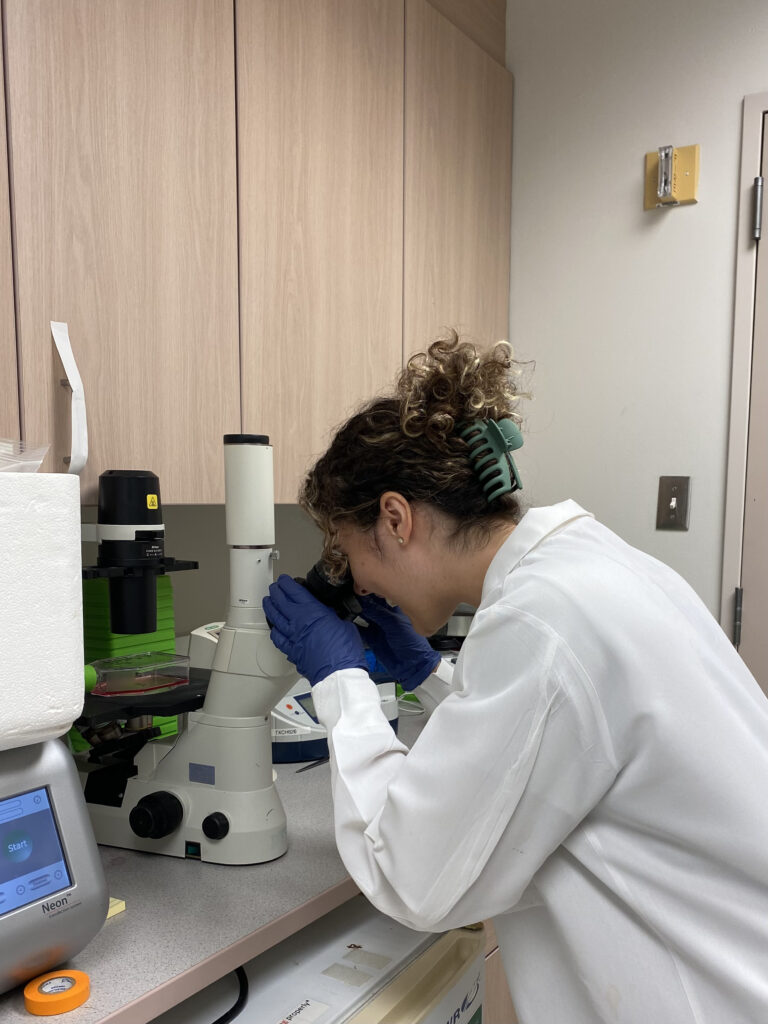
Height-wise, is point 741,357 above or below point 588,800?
above

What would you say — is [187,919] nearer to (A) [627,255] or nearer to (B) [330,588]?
(B) [330,588]

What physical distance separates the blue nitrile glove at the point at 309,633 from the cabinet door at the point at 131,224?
0.27 meters

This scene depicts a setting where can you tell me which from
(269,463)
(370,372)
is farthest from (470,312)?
(269,463)

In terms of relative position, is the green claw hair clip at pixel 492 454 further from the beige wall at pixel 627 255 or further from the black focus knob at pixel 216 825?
the beige wall at pixel 627 255

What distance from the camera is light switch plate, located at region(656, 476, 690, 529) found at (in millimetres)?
2029

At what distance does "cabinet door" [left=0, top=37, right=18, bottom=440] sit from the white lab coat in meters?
0.64

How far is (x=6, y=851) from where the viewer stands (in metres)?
0.82

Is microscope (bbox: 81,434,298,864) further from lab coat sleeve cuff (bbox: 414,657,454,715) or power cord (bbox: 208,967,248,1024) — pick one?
lab coat sleeve cuff (bbox: 414,657,454,715)

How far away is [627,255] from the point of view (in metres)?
2.10

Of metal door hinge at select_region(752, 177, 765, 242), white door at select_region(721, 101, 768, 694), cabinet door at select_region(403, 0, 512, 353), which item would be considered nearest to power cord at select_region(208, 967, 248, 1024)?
cabinet door at select_region(403, 0, 512, 353)

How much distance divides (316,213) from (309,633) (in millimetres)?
840

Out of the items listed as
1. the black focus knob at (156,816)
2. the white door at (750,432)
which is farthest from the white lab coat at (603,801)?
the white door at (750,432)

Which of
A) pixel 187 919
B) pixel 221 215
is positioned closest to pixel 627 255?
pixel 221 215

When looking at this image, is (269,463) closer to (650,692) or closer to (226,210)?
(226,210)
